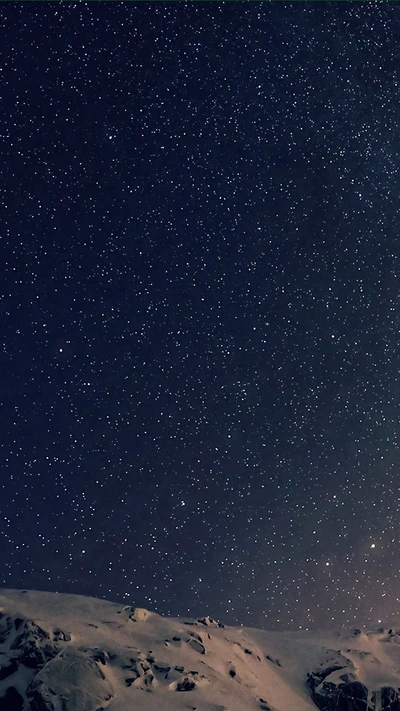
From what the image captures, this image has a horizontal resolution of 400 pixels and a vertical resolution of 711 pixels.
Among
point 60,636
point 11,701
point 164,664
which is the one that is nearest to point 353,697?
point 164,664

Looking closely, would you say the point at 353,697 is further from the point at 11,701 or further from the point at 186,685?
the point at 11,701

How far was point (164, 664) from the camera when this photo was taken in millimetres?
66000

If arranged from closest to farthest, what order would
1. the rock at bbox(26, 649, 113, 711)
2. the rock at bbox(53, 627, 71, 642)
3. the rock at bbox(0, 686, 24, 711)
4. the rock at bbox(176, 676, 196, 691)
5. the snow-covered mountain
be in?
the rock at bbox(26, 649, 113, 711), the rock at bbox(0, 686, 24, 711), the snow-covered mountain, the rock at bbox(176, 676, 196, 691), the rock at bbox(53, 627, 71, 642)

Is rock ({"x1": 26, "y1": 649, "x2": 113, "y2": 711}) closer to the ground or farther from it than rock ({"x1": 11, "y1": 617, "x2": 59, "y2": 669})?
closer to the ground

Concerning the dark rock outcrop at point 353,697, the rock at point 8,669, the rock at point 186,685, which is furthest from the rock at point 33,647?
the dark rock outcrop at point 353,697

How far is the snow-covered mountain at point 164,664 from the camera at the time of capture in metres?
55.9

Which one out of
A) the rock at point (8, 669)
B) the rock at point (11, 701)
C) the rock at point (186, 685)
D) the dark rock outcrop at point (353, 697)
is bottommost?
the dark rock outcrop at point (353, 697)

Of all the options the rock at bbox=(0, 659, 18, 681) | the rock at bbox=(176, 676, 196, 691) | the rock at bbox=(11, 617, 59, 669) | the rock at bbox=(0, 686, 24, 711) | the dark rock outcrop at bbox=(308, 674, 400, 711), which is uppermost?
the rock at bbox=(11, 617, 59, 669)

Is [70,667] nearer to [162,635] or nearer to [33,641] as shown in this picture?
[33,641]

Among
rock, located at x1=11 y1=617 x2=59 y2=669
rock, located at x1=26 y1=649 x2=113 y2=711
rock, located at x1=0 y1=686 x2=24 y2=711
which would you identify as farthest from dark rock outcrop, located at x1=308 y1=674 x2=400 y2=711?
rock, located at x1=0 y1=686 x2=24 y2=711

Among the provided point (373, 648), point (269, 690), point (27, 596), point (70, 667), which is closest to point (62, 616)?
point (27, 596)

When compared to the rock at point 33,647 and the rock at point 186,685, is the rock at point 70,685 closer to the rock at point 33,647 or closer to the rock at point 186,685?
the rock at point 33,647

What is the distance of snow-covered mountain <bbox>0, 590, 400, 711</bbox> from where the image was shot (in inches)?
Answer: 2200

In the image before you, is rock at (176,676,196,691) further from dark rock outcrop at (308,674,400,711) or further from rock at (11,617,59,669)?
dark rock outcrop at (308,674,400,711)
